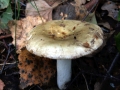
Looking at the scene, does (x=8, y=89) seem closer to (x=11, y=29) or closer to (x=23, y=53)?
(x=23, y=53)

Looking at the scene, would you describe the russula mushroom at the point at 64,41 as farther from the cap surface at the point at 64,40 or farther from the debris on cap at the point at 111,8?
the debris on cap at the point at 111,8

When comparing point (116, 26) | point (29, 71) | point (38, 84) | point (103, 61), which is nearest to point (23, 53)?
point (29, 71)

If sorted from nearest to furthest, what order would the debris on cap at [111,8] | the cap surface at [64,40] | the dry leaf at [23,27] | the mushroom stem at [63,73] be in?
the cap surface at [64,40] → the mushroom stem at [63,73] → the dry leaf at [23,27] → the debris on cap at [111,8]

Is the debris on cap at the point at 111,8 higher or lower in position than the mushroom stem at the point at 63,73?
higher

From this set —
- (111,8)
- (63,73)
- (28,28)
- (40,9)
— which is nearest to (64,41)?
(63,73)

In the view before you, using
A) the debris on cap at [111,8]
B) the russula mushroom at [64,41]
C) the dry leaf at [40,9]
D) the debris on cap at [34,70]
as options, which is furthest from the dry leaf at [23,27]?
the debris on cap at [111,8]

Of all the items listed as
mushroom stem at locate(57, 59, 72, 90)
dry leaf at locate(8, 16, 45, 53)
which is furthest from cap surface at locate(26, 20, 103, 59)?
dry leaf at locate(8, 16, 45, 53)

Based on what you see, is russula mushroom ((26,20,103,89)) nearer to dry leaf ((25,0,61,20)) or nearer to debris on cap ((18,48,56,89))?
debris on cap ((18,48,56,89))
